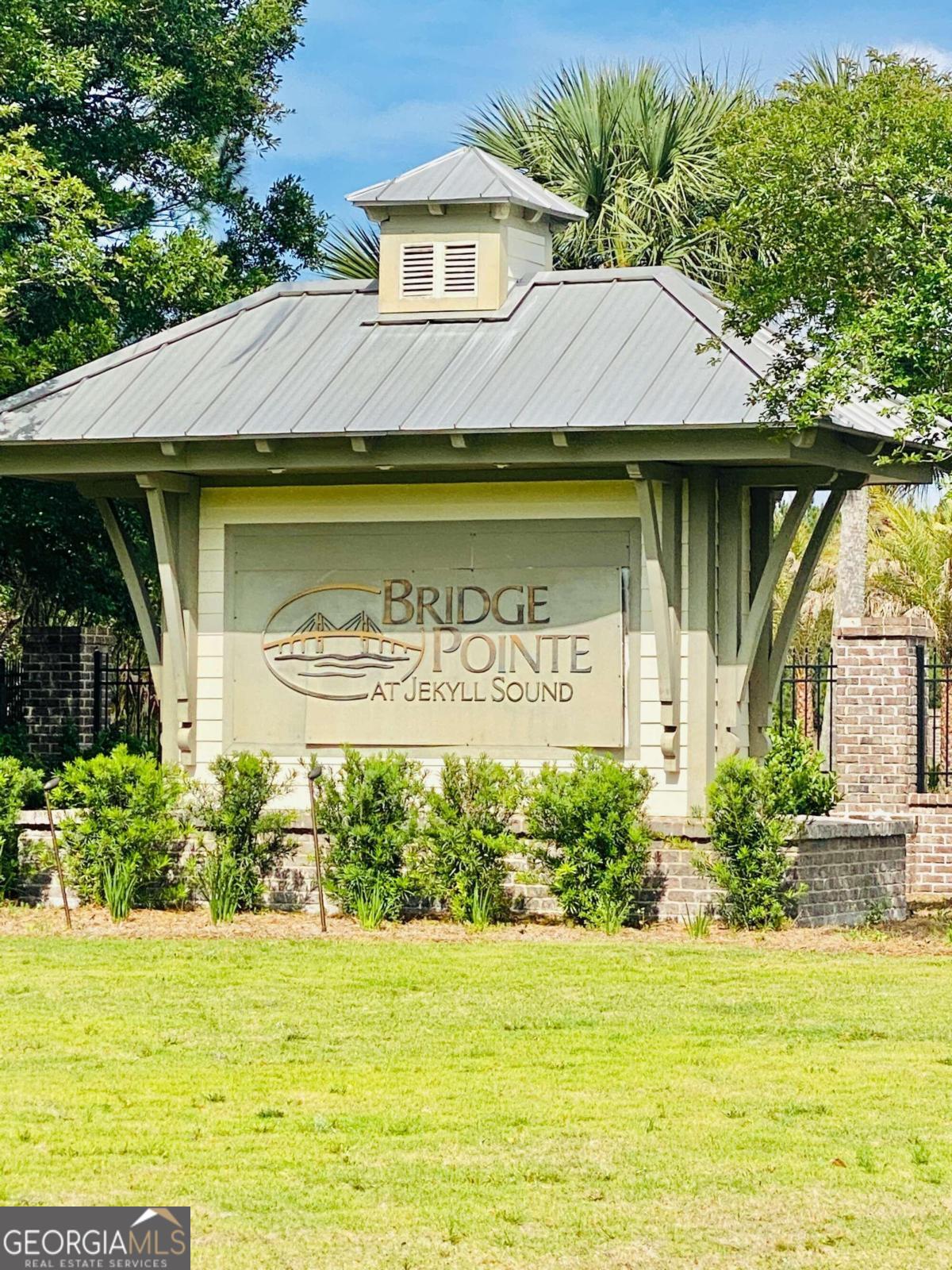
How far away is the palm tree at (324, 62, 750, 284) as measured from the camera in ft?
81.9

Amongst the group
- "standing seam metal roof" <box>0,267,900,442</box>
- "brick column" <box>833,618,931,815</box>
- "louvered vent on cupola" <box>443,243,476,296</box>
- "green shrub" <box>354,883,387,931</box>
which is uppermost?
"louvered vent on cupola" <box>443,243,476,296</box>

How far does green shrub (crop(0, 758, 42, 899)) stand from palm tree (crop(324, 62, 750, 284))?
11212mm

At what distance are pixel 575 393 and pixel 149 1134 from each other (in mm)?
7815

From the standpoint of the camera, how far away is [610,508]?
14789 mm

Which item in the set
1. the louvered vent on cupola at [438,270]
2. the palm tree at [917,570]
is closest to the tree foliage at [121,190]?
the louvered vent on cupola at [438,270]

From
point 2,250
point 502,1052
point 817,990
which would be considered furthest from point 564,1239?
point 2,250

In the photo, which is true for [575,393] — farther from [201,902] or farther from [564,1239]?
[564,1239]

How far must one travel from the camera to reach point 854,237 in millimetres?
13180

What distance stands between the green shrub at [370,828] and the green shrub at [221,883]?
70 cm

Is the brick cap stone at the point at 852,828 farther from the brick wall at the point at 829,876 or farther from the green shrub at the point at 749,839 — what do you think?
the green shrub at the point at 749,839

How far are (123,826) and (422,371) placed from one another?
13.4 feet

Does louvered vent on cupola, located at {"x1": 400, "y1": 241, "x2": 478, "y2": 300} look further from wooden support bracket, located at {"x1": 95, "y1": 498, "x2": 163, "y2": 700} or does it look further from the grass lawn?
the grass lawn

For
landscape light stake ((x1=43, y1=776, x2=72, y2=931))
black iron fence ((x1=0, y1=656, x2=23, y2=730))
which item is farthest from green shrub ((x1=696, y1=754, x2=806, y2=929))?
black iron fence ((x1=0, y1=656, x2=23, y2=730))

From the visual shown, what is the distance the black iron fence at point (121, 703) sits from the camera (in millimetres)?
18922
